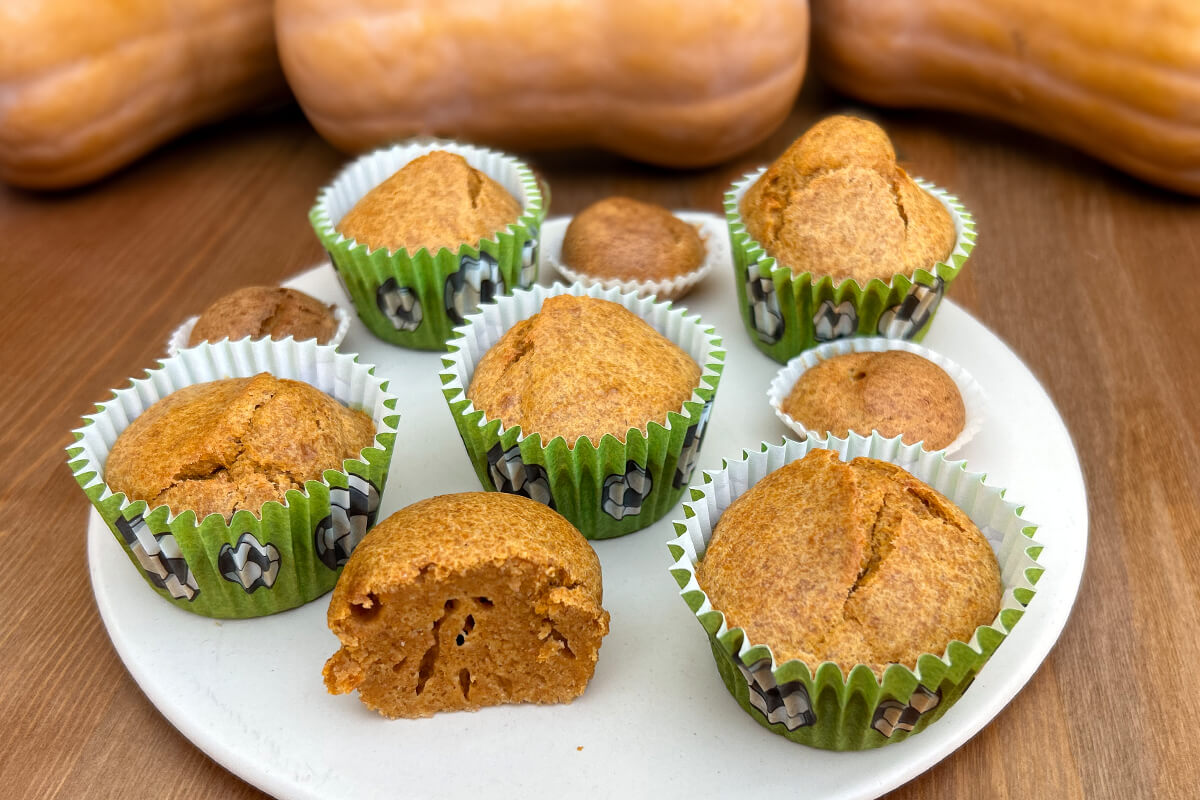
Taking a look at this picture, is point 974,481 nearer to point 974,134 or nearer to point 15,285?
point 974,134

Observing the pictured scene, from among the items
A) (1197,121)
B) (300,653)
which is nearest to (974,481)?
(300,653)

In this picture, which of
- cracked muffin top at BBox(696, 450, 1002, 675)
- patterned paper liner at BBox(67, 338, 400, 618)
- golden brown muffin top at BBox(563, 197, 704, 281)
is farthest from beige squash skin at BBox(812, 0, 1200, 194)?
patterned paper liner at BBox(67, 338, 400, 618)

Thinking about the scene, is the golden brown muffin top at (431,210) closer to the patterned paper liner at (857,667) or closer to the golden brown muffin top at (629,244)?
the golden brown muffin top at (629,244)

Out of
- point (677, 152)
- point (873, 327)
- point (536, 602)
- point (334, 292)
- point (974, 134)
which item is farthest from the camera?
point (974, 134)

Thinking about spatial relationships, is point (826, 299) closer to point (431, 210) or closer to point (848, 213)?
point (848, 213)

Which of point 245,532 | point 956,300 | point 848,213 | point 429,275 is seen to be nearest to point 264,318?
point 429,275

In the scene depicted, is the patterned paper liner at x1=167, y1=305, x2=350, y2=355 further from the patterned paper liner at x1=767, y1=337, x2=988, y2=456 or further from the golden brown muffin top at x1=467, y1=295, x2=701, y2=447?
the patterned paper liner at x1=767, y1=337, x2=988, y2=456
